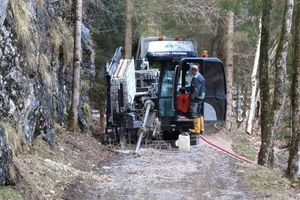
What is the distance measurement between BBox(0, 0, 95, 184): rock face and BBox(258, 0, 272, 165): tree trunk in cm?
491

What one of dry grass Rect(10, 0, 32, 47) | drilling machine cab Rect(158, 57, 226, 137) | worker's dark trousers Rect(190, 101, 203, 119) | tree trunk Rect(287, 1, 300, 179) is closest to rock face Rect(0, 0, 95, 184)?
dry grass Rect(10, 0, 32, 47)

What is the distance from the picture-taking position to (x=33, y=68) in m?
9.09

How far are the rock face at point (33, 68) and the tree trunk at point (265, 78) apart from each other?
16.1 feet

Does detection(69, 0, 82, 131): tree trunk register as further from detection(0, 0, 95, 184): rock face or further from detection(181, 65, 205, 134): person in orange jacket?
detection(181, 65, 205, 134): person in orange jacket

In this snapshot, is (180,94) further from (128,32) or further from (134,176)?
(128,32)

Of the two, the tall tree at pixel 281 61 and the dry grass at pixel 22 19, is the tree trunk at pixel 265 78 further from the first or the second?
the dry grass at pixel 22 19

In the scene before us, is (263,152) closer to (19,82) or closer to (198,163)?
(198,163)

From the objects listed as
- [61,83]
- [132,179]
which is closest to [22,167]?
[132,179]

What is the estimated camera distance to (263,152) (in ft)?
40.4

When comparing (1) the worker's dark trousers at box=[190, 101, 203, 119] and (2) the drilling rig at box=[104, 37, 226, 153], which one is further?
(2) the drilling rig at box=[104, 37, 226, 153]

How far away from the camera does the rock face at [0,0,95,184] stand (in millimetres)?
7750

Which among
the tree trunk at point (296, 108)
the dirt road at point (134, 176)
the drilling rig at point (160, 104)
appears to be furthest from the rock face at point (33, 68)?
the tree trunk at point (296, 108)

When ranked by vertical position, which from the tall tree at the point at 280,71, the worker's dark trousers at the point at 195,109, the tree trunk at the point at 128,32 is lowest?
the worker's dark trousers at the point at 195,109

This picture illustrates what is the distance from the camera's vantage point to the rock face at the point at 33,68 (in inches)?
305
